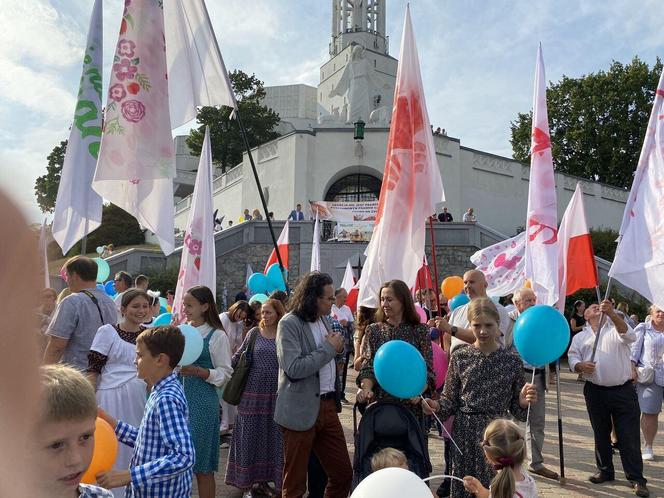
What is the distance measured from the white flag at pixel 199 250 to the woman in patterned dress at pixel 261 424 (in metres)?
1.96

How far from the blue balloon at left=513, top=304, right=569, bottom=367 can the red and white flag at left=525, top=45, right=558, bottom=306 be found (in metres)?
1.69

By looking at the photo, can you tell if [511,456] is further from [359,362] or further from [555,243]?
[555,243]

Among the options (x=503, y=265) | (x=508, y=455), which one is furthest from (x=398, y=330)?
(x=503, y=265)

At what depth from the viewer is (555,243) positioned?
709 centimetres

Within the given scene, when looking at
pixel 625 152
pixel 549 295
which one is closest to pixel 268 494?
pixel 549 295

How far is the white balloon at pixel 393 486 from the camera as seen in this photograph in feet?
7.14

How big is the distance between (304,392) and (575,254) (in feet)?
13.6

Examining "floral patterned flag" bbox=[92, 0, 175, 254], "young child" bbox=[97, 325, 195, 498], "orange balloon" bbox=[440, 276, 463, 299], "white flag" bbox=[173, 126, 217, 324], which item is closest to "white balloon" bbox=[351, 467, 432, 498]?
"young child" bbox=[97, 325, 195, 498]

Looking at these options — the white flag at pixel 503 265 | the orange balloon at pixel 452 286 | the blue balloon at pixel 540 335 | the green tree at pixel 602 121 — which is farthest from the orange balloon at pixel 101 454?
the green tree at pixel 602 121

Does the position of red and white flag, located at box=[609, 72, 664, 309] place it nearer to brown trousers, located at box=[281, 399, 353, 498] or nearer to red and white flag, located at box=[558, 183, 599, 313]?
red and white flag, located at box=[558, 183, 599, 313]

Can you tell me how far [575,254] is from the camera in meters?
7.24

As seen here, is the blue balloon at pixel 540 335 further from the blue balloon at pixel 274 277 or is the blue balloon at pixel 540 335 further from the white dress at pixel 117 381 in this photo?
the blue balloon at pixel 274 277

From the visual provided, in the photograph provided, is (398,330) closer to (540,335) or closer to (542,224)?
(540,335)

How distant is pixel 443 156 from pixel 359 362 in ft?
97.0
